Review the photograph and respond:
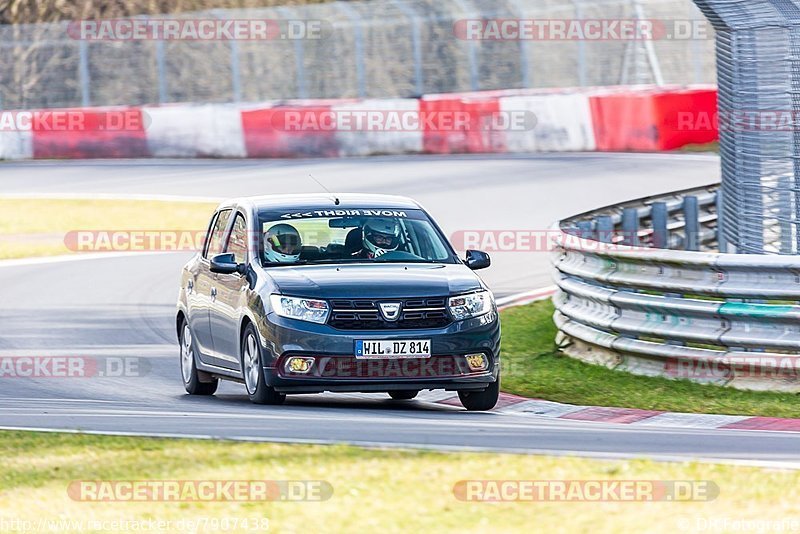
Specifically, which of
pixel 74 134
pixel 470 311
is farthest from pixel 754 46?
pixel 74 134

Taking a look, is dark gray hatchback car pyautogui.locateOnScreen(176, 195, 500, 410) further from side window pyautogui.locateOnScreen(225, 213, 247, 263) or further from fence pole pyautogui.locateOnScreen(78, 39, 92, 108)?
fence pole pyautogui.locateOnScreen(78, 39, 92, 108)

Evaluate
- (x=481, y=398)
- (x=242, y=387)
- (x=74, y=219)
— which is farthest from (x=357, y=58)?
(x=481, y=398)

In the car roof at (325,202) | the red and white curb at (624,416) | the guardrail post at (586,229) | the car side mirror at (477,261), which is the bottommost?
the red and white curb at (624,416)

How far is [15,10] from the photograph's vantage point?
4628 cm

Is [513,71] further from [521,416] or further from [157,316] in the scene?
[521,416]

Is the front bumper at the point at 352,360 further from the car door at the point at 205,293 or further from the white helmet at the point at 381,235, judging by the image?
the car door at the point at 205,293

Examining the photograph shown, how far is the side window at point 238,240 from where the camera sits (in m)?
11.9

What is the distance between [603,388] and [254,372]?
110 inches

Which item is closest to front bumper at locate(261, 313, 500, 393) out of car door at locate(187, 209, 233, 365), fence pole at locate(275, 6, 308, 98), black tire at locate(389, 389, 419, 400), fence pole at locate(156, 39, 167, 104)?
black tire at locate(389, 389, 419, 400)

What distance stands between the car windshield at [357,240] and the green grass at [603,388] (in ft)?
5.01

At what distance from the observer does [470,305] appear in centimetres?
1101

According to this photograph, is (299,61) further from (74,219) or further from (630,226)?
(630,226)

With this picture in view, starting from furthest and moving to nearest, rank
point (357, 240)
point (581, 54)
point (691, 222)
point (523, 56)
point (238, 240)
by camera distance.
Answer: point (581, 54) → point (523, 56) → point (691, 222) → point (238, 240) → point (357, 240)

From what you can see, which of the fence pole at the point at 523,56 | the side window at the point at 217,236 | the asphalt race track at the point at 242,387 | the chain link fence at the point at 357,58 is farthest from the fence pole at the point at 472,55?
the side window at the point at 217,236
